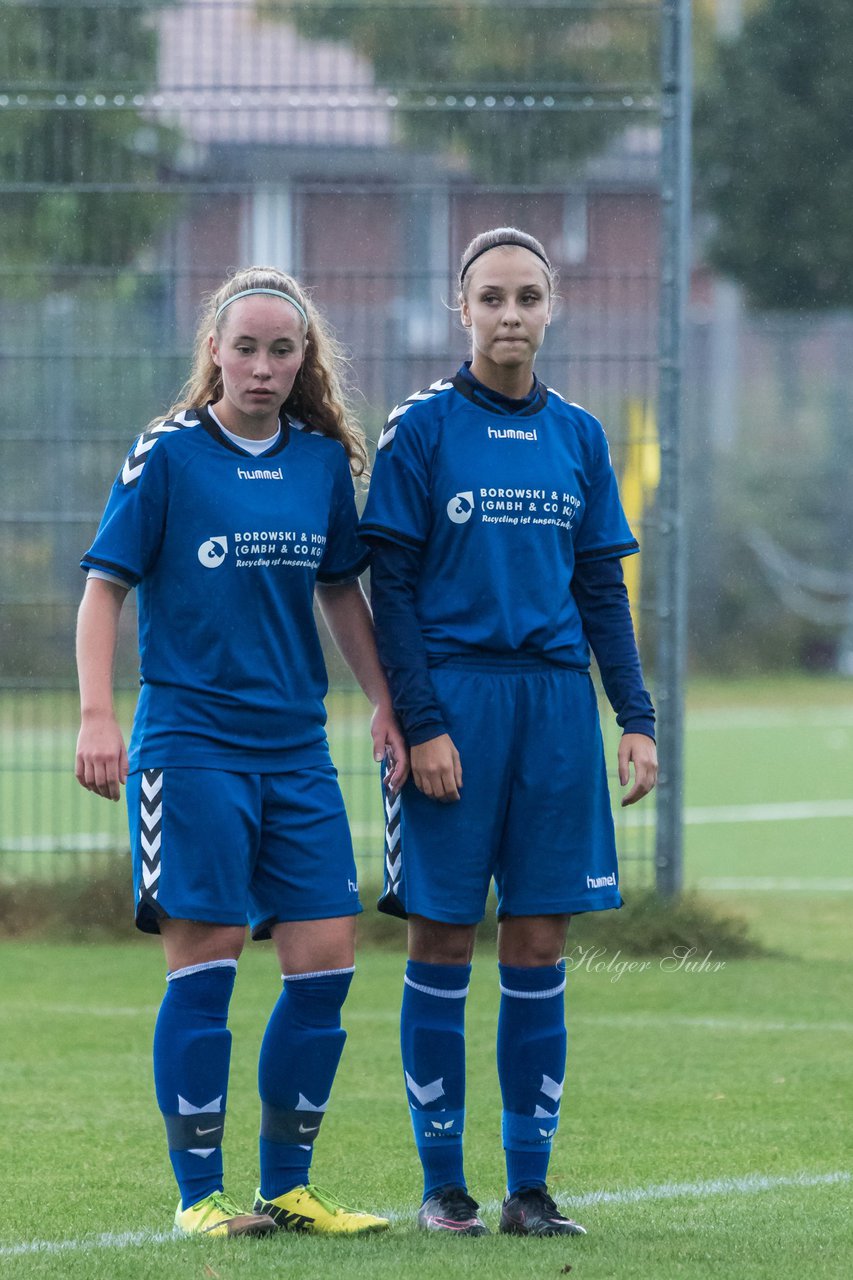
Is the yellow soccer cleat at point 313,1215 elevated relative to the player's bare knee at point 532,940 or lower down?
lower down

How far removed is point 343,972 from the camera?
12.8ft

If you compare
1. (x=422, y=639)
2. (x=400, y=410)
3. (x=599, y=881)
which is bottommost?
(x=599, y=881)

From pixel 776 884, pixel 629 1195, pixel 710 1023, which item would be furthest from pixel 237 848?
pixel 776 884

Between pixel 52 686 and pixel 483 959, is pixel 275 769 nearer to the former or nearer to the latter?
pixel 483 959

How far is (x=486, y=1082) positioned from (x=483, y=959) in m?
1.77

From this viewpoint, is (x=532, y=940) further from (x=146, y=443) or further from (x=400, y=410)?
(x=146, y=443)

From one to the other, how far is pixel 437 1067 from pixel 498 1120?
3.92 ft

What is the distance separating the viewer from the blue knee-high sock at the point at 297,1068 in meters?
3.90

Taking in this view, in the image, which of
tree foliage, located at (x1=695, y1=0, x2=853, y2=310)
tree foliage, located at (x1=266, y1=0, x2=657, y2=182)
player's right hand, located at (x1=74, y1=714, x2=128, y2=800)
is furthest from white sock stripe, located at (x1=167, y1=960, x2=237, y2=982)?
tree foliage, located at (x1=695, y1=0, x2=853, y2=310)

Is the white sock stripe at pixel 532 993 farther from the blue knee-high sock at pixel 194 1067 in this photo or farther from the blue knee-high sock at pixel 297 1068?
the blue knee-high sock at pixel 194 1067

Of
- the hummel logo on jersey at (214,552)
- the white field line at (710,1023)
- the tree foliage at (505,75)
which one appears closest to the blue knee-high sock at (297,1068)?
the hummel logo on jersey at (214,552)

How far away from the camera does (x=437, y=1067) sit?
3.98m

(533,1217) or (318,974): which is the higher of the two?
(318,974)

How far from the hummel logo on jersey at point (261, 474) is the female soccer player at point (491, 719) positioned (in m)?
0.19
